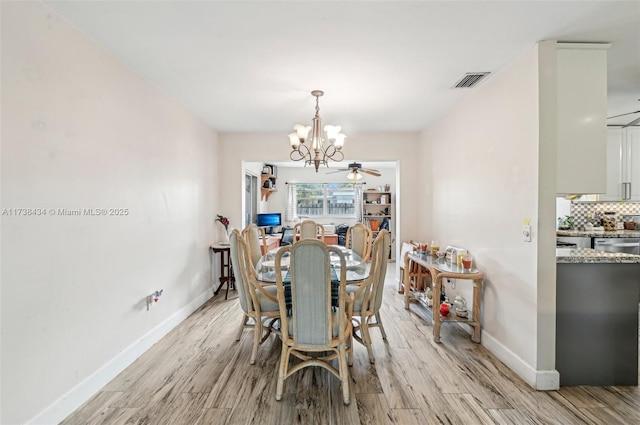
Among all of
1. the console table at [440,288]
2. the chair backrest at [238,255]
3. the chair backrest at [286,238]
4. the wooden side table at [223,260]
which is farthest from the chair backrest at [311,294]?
the chair backrest at [286,238]

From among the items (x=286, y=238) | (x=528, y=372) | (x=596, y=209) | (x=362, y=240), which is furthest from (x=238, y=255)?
(x=596, y=209)

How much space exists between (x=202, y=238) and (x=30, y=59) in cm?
262

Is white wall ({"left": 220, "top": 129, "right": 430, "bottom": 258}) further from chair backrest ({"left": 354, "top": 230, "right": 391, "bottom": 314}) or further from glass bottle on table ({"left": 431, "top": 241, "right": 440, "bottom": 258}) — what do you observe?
chair backrest ({"left": 354, "top": 230, "right": 391, "bottom": 314})

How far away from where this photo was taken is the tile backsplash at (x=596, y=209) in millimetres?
4238

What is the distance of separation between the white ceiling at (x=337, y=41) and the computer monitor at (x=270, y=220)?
3968 millimetres

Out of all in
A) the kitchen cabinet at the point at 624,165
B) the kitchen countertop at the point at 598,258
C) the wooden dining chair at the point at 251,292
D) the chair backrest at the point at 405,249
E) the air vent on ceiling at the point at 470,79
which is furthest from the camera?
the chair backrest at the point at 405,249

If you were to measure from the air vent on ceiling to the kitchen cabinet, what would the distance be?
2.93 metres

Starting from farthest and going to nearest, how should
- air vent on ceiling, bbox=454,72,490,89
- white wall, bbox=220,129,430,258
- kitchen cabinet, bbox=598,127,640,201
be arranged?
1. white wall, bbox=220,129,430,258
2. kitchen cabinet, bbox=598,127,640,201
3. air vent on ceiling, bbox=454,72,490,89

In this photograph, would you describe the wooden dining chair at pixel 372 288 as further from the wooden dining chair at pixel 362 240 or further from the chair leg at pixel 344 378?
the wooden dining chair at pixel 362 240

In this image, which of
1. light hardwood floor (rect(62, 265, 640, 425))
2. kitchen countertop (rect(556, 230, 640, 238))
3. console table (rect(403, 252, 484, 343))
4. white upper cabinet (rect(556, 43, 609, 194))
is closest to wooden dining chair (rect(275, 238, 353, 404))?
light hardwood floor (rect(62, 265, 640, 425))

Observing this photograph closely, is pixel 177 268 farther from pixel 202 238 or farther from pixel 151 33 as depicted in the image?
pixel 151 33

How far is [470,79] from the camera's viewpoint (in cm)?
260

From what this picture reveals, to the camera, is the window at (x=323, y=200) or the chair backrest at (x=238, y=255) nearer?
the chair backrest at (x=238, y=255)

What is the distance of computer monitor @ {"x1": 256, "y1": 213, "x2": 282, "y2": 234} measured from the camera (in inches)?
268
